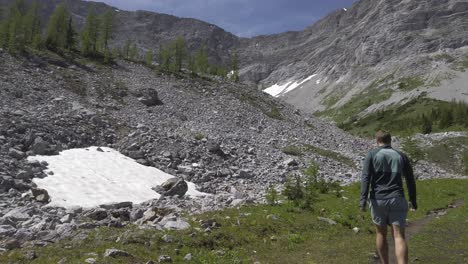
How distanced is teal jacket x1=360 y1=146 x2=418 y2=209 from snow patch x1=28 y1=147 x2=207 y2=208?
16.4 metres

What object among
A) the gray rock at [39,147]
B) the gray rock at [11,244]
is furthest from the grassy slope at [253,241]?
the gray rock at [39,147]

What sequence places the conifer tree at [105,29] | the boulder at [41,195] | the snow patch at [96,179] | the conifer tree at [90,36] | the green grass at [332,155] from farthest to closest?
the conifer tree at [105,29] < the conifer tree at [90,36] < the green grass at [332,155] < the snow patch at [96,179] < the boulder at [41,195]

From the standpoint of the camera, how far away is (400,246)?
10.2m

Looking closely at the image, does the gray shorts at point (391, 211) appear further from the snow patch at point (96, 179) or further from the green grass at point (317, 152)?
the green grass at point (317, 152)

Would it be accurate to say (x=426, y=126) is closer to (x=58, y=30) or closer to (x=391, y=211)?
(x=58, y=30)

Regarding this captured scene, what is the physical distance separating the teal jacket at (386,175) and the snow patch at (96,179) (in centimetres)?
1640

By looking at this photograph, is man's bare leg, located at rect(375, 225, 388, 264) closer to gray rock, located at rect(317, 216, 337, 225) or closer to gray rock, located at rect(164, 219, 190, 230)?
gray rock, located at rect(164, 219, 190, 230)

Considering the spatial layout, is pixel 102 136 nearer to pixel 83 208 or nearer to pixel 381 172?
pixel 83 208

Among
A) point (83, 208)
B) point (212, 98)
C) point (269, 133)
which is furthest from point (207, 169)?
point (212, 98)

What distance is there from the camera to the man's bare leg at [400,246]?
1002 centimetres

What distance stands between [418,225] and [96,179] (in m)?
20.0

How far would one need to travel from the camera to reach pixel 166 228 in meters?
15.8

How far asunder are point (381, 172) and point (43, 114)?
112 ft

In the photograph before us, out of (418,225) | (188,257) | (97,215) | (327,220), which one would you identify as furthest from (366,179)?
(97,215)
